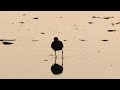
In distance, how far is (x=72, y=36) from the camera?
4203mm

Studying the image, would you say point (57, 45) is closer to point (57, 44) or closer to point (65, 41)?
point (57, 44)

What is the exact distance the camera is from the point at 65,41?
14.2ft

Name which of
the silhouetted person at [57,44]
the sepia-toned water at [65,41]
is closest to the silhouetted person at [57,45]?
the silhouetted person at [57,44]

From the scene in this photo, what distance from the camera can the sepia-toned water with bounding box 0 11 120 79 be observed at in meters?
3.85

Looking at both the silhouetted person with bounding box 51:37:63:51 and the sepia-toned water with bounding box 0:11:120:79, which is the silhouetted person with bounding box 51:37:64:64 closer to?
the silhouetted person with bounding box 51:37:63:51

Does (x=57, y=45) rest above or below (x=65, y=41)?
above

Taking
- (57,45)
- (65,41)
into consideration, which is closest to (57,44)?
(57,45)

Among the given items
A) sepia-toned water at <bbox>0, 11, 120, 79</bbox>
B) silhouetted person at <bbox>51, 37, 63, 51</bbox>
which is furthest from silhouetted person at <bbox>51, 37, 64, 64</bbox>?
sepia-toned water at <bbox>0, 11, 120, 79</bbox>

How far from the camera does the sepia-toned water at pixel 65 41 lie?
3.85 meters
